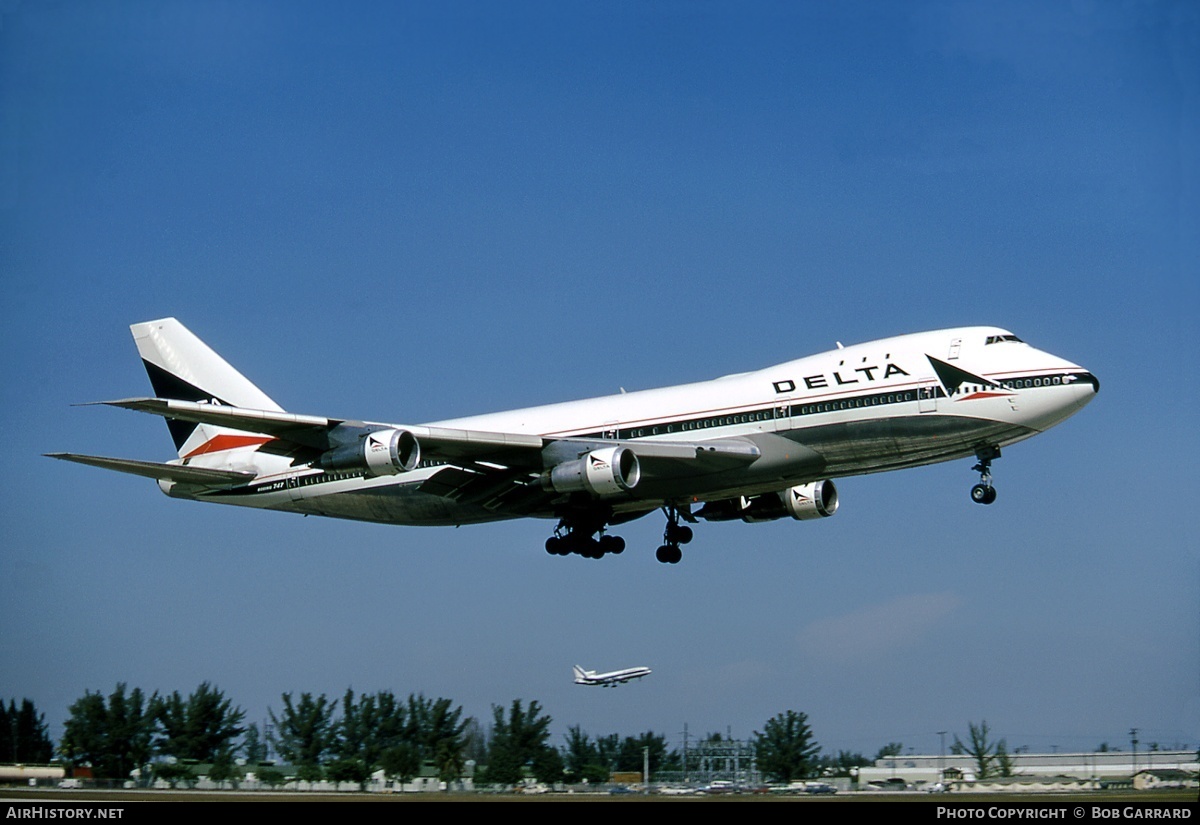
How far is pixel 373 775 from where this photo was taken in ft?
149

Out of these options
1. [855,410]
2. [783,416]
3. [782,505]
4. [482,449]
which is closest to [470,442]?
[482,449]

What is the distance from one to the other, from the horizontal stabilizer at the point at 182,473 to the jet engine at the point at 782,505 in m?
17.7

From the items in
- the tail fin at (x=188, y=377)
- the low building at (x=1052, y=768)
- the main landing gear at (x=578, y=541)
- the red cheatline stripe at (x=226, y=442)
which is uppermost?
the tail fin at (x=188, y=377)

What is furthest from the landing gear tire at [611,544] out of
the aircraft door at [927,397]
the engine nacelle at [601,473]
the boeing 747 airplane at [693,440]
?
the aircraft door at [927,397]

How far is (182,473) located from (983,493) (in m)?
28.5

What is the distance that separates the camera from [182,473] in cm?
4853

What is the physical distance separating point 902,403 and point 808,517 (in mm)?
9693

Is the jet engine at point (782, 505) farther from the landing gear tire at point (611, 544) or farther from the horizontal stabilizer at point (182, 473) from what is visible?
the horizontal stabilizer at point (182, 473)

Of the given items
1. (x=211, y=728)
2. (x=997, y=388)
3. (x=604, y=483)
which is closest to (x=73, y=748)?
(x=211, y=728)

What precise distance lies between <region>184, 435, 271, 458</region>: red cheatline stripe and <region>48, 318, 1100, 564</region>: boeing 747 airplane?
3052mm

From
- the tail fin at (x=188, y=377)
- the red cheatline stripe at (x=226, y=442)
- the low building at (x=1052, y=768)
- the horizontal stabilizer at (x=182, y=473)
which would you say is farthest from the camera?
the tail fin at (x=188, y=377)

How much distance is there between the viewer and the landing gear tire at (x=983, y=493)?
3906cm

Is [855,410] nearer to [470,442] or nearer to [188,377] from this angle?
[470,442]

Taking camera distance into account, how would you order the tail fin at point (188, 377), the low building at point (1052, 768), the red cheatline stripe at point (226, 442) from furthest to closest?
the tail fin at point (188, 377)
the red cheatline stripe at point (226, 442)
the low building at point (1052, 768)
